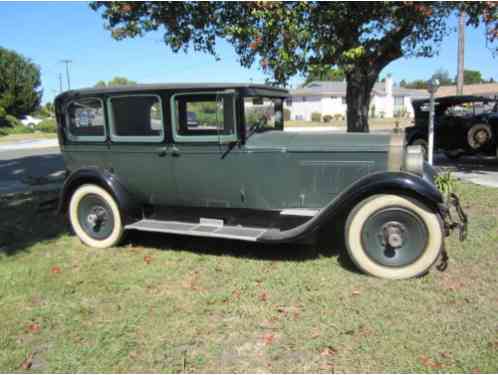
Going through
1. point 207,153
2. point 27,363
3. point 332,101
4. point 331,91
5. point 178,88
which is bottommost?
point 27,363

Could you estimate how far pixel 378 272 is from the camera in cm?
384

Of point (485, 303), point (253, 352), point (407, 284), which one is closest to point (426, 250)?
point (407, 284)

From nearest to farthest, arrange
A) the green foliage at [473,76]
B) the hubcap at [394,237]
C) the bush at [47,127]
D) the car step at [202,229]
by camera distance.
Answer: the hubcap at [394,237] < the car step at [202,229] < the bush at [47,127] < the green foliage at [473,76]

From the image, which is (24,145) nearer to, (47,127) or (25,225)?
(47,127)

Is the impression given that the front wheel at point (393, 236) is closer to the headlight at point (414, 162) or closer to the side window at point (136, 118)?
the headlight at point (414, 162)

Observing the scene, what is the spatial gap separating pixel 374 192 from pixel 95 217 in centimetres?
322

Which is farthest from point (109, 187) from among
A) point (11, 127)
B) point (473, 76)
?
point (473, 76)

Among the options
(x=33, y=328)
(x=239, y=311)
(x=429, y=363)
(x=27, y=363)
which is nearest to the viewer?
(x=429, y=363)

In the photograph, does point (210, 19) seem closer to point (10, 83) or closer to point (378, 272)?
point (378, 272)

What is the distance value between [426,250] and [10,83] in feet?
136

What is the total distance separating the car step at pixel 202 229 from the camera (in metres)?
4.27

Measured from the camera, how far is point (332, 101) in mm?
49281

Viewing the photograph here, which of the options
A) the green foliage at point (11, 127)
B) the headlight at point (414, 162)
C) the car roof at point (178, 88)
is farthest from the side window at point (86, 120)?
the green foliage at point (11, 127)

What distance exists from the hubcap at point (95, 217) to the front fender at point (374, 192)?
86.0 inches
